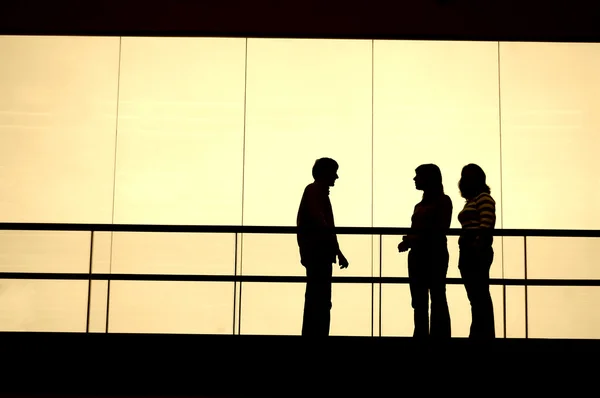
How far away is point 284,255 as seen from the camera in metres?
4.77

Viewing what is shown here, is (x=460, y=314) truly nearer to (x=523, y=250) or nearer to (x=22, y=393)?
(x=523, y=250)

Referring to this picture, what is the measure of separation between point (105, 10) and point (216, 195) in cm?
217

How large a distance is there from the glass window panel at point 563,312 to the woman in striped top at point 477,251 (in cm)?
39

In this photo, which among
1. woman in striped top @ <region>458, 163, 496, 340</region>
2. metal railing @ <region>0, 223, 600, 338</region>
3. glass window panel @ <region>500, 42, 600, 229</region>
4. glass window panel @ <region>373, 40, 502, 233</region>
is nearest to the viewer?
woman in striped top @ <region>458, 163, 496, 340</region>

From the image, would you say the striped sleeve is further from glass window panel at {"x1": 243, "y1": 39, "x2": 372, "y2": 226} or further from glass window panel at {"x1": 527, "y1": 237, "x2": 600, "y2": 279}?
glass window panel at {"x1": 243, "y1": 39, "x2": 372, "y2": 226}

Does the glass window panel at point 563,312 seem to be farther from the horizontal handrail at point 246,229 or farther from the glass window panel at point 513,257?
the horizontal handrail at point 246,229

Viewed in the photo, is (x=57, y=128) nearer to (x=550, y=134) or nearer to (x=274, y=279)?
(x=274, y=279)

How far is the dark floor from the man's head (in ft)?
3.74

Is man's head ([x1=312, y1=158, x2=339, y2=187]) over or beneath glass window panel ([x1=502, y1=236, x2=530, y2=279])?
over

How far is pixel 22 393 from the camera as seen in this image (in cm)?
445

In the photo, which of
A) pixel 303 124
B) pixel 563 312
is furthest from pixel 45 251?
pixel 563 312

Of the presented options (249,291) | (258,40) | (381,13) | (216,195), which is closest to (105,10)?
(258,40)

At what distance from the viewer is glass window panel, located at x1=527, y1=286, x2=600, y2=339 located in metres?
4.67

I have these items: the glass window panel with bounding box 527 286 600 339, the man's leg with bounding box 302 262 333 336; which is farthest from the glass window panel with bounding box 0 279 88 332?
the glass window panel with bounding box 527 286 600 339
